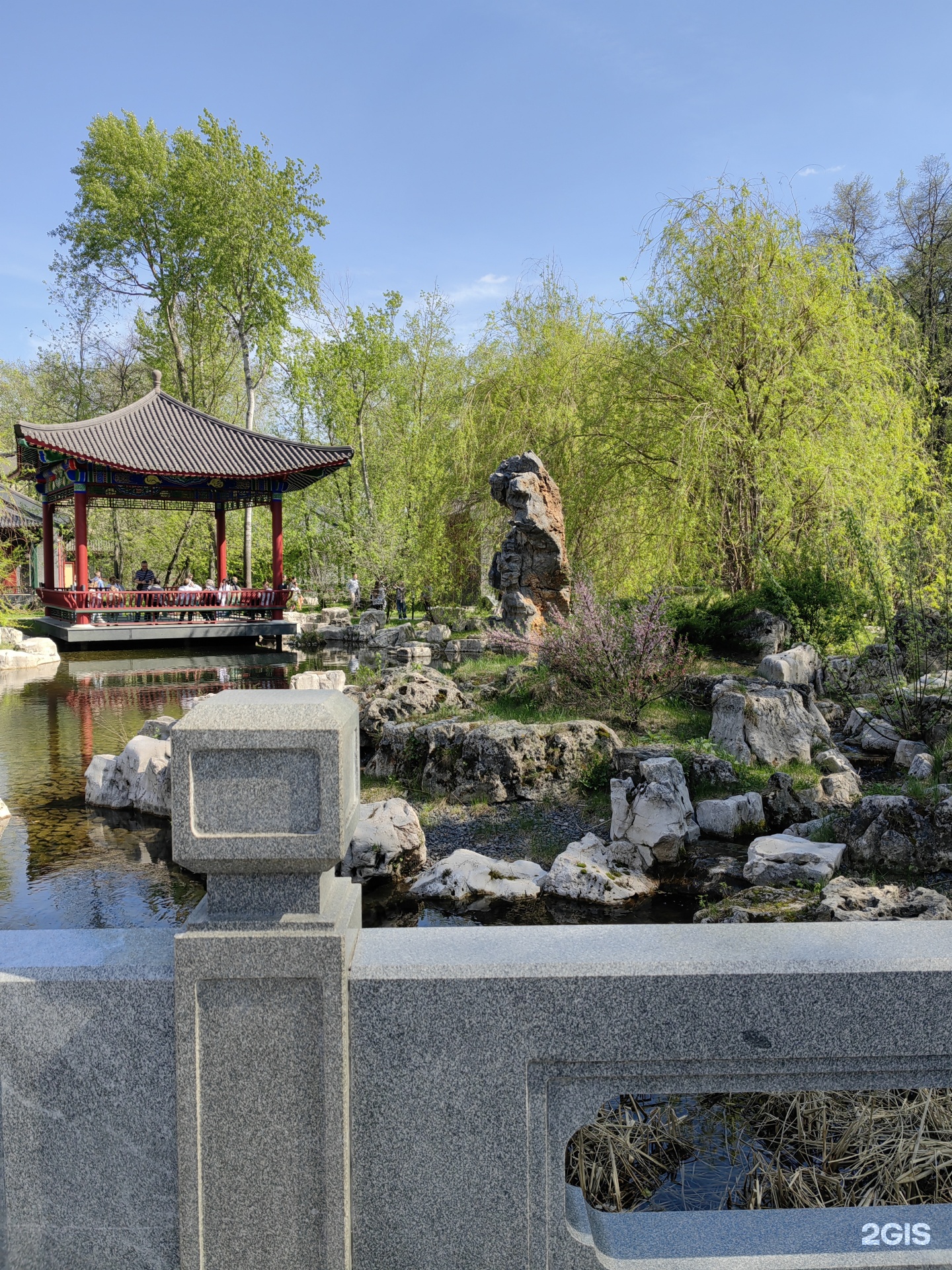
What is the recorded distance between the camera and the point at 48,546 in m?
20.7

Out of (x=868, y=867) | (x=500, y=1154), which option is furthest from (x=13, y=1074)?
(x=868, y=867)

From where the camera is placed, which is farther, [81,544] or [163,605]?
[163,605]

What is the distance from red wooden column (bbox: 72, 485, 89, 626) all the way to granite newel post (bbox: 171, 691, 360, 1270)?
17.4 metres

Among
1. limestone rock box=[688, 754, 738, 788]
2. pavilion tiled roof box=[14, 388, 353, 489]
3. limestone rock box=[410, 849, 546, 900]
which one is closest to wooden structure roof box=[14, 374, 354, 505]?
pavilion tiled roof box=[14, 388, 353, 489]

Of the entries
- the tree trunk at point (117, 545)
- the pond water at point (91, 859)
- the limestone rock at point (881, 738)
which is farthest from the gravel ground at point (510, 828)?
the tree trunk at point (117, 545)

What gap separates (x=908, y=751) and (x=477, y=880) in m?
3.26

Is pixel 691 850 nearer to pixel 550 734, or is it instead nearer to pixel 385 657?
pixel 550 734

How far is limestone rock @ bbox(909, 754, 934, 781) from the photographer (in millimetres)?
5363

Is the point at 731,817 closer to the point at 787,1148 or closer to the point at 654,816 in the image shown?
the point at 654,816

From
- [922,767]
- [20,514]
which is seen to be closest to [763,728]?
[922,767]

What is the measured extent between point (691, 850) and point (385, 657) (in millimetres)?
8161

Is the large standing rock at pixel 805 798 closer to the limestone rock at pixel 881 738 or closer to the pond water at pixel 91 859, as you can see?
the limestone rock at pixel 881 738

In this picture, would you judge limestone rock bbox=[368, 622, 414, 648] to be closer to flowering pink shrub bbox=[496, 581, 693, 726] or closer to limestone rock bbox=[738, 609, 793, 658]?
limestone rock bbox=[738, 609, 793, 658]

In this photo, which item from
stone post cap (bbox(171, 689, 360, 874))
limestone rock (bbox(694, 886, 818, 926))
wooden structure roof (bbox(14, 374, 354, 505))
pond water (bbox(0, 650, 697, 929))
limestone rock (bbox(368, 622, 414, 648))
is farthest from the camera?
wooden structure roof (bbox(14, 374, 354, 505))
